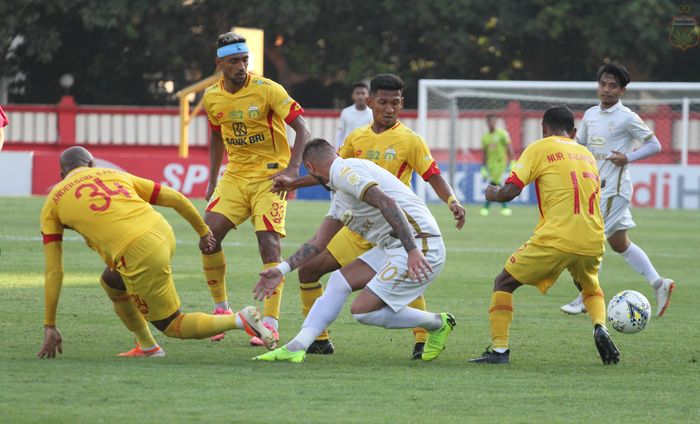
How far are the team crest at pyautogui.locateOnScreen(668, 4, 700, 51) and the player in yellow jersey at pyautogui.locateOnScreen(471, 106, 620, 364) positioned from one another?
21766 mm

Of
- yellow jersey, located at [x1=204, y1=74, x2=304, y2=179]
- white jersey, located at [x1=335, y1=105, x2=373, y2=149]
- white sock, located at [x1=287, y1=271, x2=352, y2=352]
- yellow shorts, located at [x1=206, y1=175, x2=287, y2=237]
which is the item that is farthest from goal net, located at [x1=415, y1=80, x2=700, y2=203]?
white sock, located at [x1=287, y1=271, x2=352, y2=352]

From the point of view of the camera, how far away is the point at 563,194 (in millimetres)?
8250

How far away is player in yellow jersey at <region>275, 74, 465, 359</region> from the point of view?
28.3ft

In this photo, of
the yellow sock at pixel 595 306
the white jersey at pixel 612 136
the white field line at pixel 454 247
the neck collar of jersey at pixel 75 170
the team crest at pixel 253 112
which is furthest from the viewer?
the white field line at pixel 454 247

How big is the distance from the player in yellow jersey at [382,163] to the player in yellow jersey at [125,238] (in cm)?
96

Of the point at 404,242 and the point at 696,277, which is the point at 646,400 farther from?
the point at 696,277

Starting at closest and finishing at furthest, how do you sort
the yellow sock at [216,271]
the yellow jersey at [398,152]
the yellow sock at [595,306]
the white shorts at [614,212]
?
the yellow sock at [595,306]
the yellow jersey at [398,152]
the yellow sock at [216,271]
the white shorts at [614,212]

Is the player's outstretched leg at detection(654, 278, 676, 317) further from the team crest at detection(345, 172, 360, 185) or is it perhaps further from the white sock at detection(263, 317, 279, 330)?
the team crest at detection(345, 172, 360, 185)

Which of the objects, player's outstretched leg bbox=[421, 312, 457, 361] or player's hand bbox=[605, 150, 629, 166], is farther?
player's hand bbox=[605, 150, 629, 166]

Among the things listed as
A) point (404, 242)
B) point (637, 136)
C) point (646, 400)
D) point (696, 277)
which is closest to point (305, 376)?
point (404, 242)

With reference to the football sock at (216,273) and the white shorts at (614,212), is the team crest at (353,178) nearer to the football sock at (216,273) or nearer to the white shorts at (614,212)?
the football sock at (216,273)

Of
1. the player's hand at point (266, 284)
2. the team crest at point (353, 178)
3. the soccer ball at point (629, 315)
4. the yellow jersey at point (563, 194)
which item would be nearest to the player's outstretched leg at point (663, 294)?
the soccer ball at point (629, 315)

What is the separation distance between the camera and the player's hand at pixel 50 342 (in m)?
7.59

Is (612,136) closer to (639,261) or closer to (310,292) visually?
(639,261)
